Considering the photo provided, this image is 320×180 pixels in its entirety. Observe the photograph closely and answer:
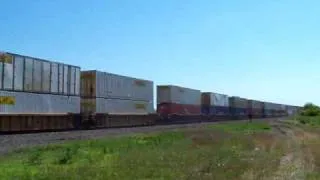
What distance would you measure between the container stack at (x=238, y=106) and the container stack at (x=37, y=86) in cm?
5283

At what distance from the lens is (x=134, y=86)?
51.6 m

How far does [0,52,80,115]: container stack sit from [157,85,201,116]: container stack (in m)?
22.8

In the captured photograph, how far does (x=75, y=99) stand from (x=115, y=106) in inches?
299

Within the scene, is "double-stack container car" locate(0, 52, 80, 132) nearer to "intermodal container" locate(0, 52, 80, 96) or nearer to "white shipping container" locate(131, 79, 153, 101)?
"intermodal container" locate(0, 52, 80, 96)

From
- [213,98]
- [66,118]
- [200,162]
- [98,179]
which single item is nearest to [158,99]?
[213,98]

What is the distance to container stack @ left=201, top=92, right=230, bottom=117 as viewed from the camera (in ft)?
250

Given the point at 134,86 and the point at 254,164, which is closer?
the point at 254,164

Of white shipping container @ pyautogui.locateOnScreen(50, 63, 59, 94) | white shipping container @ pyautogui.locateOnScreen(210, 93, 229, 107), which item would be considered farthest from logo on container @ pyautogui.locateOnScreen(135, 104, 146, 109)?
white shipping container @ pyautogui.locateOnScreen(210, 93, 229, 107)

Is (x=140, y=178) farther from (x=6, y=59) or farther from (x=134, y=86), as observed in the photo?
(x=134, y=86)

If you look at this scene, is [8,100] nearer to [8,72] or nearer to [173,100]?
[8,72]

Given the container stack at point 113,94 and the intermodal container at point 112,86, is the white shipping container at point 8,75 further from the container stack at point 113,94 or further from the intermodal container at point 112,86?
the intermodal container at point 112,86

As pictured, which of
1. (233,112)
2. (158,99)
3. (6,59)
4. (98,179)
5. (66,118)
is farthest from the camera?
(233,112)

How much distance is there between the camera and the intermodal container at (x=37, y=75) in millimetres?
30312

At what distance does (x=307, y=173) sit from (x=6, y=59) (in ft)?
70.1
